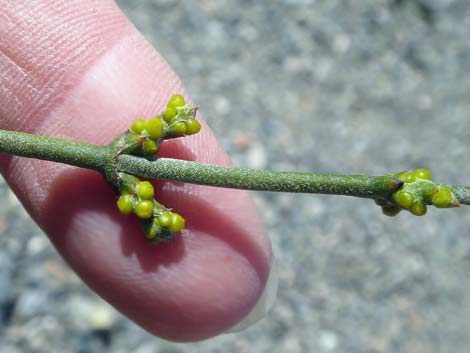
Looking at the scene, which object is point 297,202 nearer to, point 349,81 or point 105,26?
point 349,81

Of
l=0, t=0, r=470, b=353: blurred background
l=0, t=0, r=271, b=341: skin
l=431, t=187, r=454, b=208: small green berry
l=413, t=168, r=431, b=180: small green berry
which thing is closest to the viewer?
l=431, t=187, r=454, b=208: small green berry

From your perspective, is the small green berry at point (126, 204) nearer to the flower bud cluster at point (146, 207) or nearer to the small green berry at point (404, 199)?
the flower bud cluster at point (146, 207)

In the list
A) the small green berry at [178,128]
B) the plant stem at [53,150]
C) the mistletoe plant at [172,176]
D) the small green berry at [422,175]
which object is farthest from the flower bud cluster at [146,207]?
the small green berry at [422,175]

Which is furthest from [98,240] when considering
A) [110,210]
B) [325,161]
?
[325,161]

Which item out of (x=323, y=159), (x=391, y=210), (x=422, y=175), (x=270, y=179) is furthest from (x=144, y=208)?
(x=323, y=159)

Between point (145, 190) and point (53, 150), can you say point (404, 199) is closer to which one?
point (145, 190)

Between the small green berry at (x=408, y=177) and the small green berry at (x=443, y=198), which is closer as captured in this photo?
the small green berry at (x=443, y=198)

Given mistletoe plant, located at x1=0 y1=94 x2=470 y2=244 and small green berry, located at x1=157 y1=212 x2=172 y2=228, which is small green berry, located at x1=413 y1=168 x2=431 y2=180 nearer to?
mistletoe plant, located at x1=0 y1=94 x2=470 y2=244

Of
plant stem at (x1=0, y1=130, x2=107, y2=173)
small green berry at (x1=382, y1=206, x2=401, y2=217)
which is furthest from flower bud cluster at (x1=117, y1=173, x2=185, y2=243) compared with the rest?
small green berry at (x1=382, y1=206, x2=401, y2=217)
